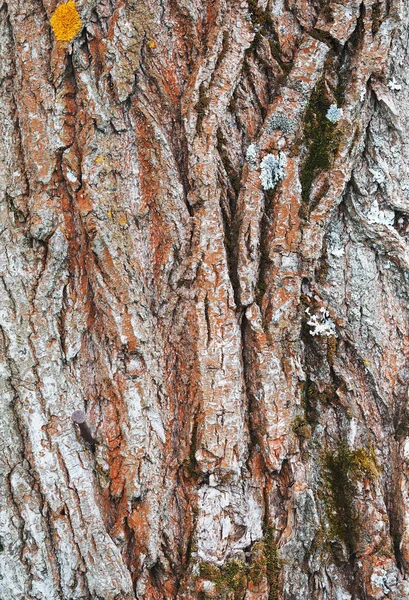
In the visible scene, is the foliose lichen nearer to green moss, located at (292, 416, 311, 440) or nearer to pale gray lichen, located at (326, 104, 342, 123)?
pale gray lichen, located at (326, 104, 342, 123)

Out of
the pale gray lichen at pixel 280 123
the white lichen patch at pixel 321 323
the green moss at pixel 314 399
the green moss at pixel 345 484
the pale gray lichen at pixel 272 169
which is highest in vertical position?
the pale gray lichen at pixel 280 123

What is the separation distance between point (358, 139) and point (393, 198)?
26 cm

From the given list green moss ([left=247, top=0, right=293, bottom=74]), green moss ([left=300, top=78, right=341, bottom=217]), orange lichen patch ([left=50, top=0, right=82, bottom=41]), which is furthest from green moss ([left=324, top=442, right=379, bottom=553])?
orange lichen patch ([left=50, top=0, right=82, bottom=41])

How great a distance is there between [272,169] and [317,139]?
0.21 metres

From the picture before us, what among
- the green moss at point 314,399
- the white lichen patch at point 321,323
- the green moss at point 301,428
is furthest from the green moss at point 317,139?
the green moss at point 301,428

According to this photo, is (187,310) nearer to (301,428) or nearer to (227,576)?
(301,428)

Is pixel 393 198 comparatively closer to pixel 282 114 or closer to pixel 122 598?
pixel 282 114

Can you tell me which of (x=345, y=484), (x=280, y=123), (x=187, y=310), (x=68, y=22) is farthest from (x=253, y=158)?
(x=345, y=484)

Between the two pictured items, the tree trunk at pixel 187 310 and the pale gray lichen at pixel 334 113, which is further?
the pale gray lichen at pixel 334 113

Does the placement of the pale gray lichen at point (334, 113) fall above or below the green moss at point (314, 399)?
above

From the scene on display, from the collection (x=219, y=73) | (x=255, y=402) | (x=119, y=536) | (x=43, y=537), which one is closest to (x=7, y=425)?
(x=43, y=537)

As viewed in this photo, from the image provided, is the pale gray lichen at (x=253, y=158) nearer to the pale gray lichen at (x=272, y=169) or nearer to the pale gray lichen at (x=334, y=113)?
the pale gray lichen at (x=272, y=169)

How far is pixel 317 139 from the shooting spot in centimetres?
201

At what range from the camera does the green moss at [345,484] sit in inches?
77.8
